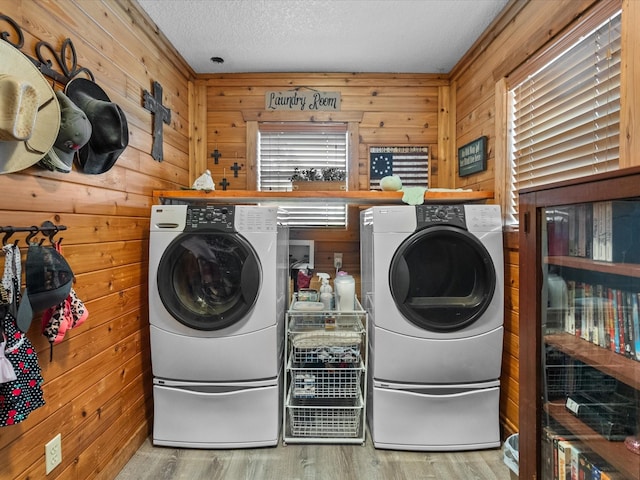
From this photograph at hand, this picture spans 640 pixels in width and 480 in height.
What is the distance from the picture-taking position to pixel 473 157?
253cm

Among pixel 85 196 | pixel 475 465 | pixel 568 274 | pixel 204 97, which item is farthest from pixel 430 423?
pixel 204 97

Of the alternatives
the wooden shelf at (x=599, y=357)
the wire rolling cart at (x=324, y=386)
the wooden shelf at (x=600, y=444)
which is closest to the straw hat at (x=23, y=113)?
the wire rolling cart at (x=324, y=386)

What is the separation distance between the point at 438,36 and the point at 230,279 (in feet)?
6.51

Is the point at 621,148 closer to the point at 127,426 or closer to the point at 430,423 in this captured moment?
the point at 430,423

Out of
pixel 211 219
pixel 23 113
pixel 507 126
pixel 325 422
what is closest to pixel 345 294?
pixel 325 422

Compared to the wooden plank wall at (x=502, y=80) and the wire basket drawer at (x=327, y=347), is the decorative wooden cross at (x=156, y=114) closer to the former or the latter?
the wire basket drawer at (x=327, y=347)

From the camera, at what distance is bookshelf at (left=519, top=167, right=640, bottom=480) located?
0.98 meters

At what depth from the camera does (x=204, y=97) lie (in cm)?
291

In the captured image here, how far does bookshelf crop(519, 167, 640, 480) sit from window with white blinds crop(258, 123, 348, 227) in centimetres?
184

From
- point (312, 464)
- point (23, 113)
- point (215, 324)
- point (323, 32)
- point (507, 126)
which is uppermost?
point (323, 32)

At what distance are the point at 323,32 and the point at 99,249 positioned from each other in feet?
5.87

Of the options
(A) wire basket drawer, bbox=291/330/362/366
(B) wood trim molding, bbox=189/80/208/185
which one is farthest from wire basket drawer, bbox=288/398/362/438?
(B) wood trim molding, bbox=189/80/208/185

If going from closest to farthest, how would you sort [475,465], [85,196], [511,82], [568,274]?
1. [568,274]
2. [85,196]
3. [475,465]
4. [511,82]

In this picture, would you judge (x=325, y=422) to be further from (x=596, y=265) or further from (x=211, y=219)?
(x=596, y=265)
